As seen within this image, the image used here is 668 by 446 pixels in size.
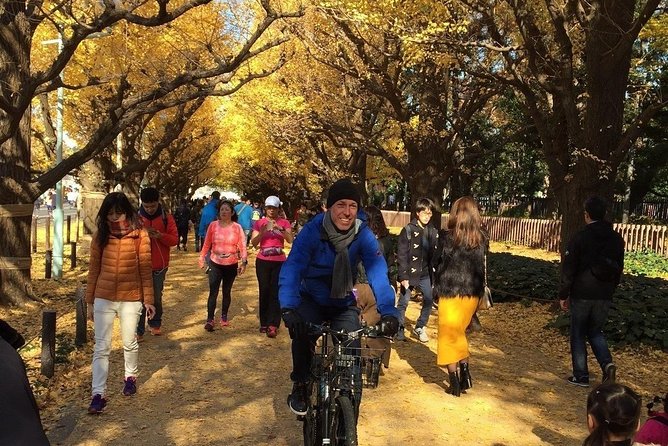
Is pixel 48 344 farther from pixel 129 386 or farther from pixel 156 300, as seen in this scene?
pixel 156 300

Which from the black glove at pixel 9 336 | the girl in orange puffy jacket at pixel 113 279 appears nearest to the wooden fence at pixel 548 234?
the girl in orange puffy jacket at pixel 113 279

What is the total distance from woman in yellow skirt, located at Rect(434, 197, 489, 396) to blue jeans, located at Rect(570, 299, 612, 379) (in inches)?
46.0

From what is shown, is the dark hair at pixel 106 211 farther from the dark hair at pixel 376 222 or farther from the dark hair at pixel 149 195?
the dark hair at pixel 376 222

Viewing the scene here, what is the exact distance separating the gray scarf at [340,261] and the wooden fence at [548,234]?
1751cm

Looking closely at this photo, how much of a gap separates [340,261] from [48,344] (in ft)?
13.1

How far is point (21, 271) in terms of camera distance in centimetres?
1017

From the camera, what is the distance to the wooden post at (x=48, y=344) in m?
6.23

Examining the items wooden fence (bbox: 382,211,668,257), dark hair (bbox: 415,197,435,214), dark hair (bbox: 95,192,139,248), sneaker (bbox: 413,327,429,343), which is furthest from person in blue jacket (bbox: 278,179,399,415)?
wooden fence (bbox: 382,211,668,257)

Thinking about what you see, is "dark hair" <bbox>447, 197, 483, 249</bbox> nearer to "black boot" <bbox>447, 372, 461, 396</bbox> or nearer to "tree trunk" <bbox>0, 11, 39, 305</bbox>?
"black boot" <bbox>447, 372, 461, 396</bbox>

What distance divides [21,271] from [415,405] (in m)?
7.76

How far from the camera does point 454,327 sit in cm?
583

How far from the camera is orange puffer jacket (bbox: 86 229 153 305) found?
535 cm

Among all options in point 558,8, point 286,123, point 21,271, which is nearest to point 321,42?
point 286,123

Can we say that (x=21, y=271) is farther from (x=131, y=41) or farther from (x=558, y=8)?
(x=558, y=8)
